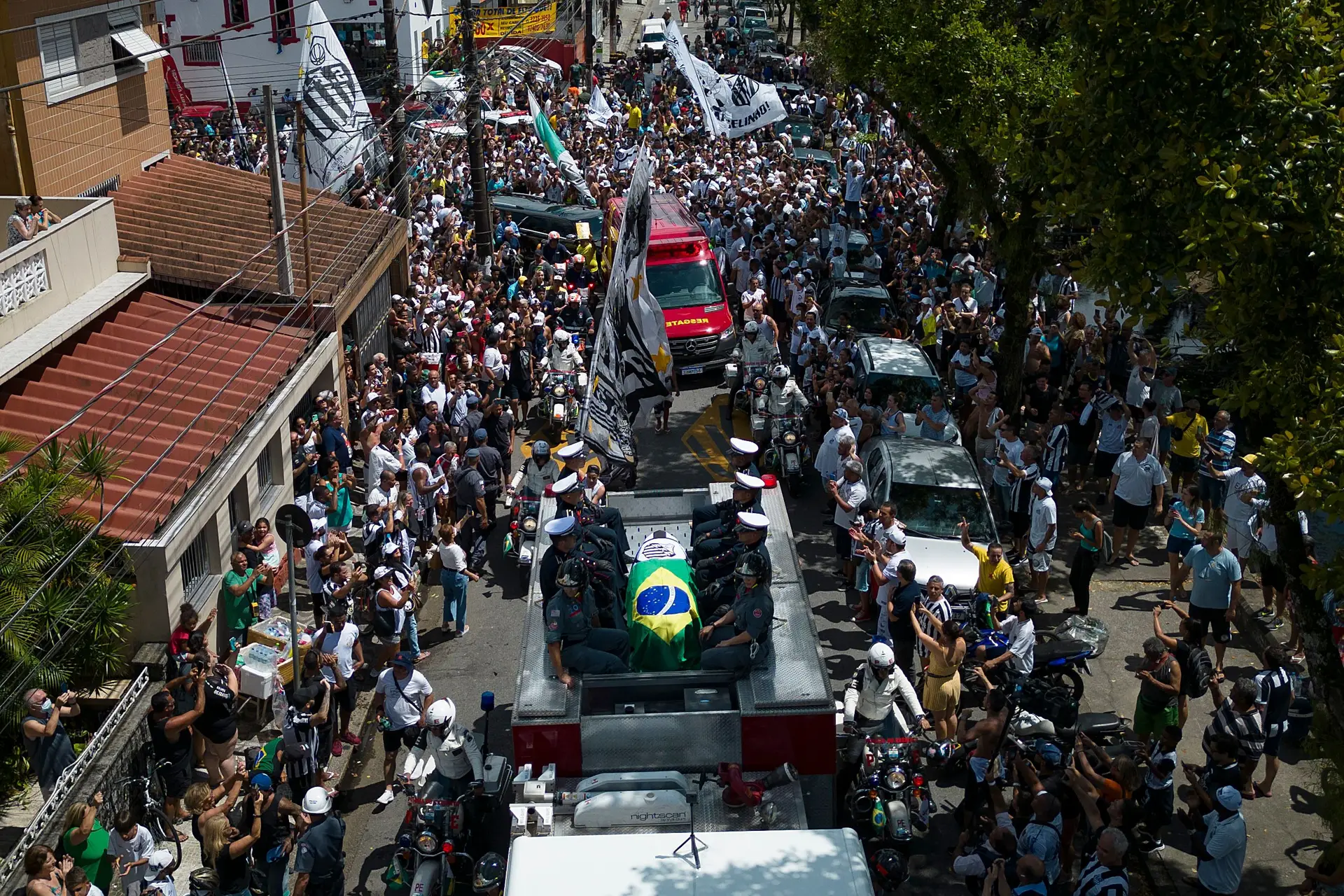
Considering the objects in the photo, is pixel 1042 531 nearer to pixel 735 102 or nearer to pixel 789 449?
pixel 789 449

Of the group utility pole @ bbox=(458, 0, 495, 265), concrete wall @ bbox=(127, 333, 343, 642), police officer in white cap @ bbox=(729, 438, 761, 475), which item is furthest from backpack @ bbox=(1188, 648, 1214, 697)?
utility pole @ bbox=(458, 0, 495, 265)

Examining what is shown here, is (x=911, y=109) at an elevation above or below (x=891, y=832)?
above

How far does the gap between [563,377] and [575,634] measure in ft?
33.3

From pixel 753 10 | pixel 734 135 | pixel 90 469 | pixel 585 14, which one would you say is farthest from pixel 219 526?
pixel 753 10

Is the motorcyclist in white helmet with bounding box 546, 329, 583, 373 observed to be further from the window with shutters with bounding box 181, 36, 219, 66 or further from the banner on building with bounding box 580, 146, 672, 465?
the window with shutters with bounding box 181, 36, 219, 66

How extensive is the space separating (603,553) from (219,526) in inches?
227

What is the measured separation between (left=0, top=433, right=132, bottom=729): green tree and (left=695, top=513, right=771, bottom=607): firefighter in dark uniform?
506 cm

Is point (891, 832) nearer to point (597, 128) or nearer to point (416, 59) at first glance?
point (597, 128)

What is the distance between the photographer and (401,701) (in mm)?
10789

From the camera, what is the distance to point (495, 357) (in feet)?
60.2

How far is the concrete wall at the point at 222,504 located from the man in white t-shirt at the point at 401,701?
108 inches

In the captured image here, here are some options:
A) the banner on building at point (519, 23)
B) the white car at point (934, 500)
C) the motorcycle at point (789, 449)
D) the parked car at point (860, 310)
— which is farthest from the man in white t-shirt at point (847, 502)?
the banner on building at point (519, 23)

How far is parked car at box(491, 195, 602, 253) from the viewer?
2762 cm

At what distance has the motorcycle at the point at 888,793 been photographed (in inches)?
372
